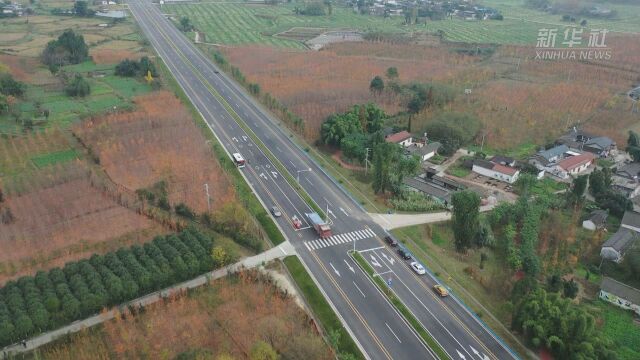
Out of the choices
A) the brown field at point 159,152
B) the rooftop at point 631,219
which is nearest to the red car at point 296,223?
the brown field at point 159,152

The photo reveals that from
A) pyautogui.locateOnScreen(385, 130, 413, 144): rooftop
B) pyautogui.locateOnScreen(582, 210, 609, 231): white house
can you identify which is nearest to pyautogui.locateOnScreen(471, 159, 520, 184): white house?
pyautogui.locateOnScreen(385, 130, 413, 144): rooftop

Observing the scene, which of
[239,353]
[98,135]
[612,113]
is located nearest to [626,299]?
[239,353]

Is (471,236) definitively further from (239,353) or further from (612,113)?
(612,113)

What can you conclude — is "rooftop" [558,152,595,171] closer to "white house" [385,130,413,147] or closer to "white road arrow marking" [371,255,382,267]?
"white house" [385,130,413,147]

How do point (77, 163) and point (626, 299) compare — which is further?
point (77, 163)

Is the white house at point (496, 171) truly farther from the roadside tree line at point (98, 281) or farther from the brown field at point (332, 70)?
the roadside tree line at point (98, 281)
